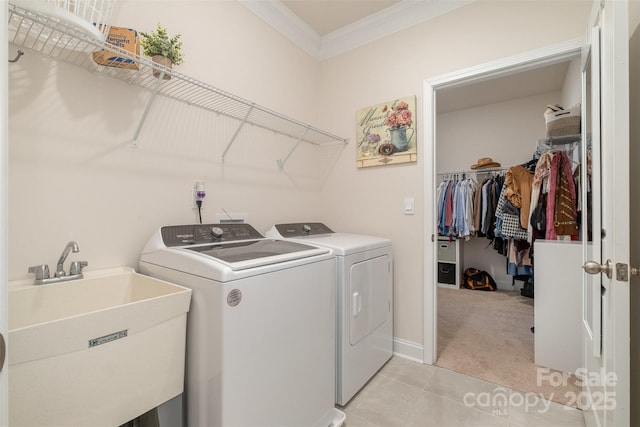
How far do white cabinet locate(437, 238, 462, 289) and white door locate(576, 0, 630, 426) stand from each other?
3047 mm

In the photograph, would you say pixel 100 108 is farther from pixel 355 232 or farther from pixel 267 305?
pixel 355 232

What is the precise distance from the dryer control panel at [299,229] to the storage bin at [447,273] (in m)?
2.69

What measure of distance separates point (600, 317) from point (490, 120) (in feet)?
12.8

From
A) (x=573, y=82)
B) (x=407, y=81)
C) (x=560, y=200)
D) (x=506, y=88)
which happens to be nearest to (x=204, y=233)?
(x=407, y=81)

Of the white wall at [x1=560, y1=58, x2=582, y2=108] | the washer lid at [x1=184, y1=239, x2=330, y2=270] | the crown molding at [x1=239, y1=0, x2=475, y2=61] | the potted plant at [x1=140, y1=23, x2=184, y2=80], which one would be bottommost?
the washer lid at [x1=184, y1=239, x2=330, y2=270]

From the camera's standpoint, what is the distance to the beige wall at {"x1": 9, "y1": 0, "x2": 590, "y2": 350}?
115 centimetres

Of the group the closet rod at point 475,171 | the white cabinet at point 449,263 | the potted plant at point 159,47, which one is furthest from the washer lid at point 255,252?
the closet rod at point 475,171

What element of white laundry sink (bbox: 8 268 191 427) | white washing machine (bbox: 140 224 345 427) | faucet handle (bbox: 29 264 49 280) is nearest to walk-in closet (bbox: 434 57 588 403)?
white washing machine (bbox: 140 224 345 427)

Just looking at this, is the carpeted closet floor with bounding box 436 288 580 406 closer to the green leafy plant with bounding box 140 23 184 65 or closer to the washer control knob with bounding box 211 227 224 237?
the washer control knob with bounding box 211 227 224 237

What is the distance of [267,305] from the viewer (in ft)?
3.71

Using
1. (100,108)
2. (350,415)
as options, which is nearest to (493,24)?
(100,108)

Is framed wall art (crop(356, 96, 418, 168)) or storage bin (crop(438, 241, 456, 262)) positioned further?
storage bin (crop(438, 241, 456, 262))

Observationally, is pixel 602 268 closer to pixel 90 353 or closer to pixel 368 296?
pixel 368 296

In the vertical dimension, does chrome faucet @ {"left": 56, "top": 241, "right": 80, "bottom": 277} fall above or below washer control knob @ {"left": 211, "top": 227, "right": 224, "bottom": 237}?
below
